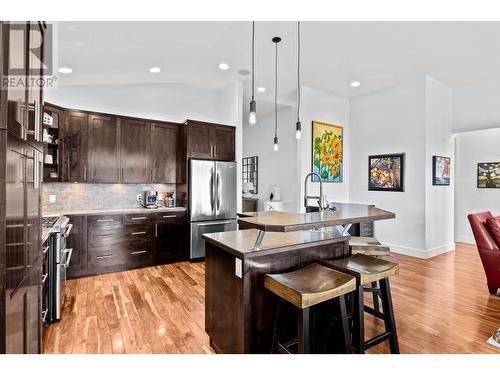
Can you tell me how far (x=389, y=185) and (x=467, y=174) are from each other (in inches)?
91.6

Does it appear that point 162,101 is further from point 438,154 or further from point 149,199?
point 438,154

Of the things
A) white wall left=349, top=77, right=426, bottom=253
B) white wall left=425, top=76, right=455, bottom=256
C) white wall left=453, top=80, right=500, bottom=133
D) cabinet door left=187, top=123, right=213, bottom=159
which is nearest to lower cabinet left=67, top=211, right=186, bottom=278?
cabinet door left=187, top=123, right=213, bottom=159

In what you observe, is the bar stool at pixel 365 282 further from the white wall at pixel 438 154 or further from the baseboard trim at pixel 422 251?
the white wall at pixel 438 154

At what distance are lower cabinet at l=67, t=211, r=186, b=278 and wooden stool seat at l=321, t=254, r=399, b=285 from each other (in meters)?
3.07

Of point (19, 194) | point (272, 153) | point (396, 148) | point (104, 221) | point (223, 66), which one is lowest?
point (104, 221)

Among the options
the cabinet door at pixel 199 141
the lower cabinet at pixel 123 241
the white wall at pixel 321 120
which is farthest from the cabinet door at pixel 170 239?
the white wall at pixel 321 120

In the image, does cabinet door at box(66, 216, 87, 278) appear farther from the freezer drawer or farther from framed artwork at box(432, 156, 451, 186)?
framed artwork at box(432, 156, 451, 186)

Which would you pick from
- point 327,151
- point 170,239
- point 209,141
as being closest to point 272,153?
point 327,151

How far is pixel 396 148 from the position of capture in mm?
5250

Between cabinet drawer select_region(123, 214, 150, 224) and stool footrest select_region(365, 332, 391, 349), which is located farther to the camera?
cabinet drawer select_region(123, 214, 150, 224)

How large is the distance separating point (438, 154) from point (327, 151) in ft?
6.51

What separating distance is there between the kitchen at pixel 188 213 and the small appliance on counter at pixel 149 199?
0.02 m

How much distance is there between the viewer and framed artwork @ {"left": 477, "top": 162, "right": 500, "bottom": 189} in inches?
223

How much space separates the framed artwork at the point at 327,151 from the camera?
5586mm
